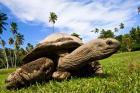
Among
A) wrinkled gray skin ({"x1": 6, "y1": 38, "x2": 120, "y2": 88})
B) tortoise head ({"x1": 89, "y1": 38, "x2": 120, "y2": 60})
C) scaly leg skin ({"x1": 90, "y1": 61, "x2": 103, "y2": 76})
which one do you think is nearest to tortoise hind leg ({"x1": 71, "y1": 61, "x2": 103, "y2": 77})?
scaly leg skin ({"x1": 90, "y1": 61, "x2": 103, "y2": 76})

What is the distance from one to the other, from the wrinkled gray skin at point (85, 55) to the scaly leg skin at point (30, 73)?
30 centimetres

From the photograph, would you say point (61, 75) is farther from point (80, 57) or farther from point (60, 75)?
point (80, 57)

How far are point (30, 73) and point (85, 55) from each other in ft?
5.16

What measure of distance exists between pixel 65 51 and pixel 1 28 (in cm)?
8906

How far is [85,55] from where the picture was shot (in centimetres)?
809

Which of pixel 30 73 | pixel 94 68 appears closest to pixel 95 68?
pixel 94 68

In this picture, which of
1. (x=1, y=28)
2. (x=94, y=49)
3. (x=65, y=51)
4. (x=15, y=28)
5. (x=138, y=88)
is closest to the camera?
(x=138, y=88)

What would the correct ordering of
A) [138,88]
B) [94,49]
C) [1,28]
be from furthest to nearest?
[1,28], [94,49], [138,88]

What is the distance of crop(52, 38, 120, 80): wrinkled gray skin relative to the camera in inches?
306

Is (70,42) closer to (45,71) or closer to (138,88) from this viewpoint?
(45,71)

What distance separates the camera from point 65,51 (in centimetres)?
875

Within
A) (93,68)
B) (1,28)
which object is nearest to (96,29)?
(1,28)

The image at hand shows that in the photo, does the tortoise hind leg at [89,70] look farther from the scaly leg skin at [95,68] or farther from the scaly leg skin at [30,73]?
the scaly leg skin at [30,73]

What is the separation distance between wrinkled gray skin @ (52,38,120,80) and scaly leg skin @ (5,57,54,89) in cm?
30
